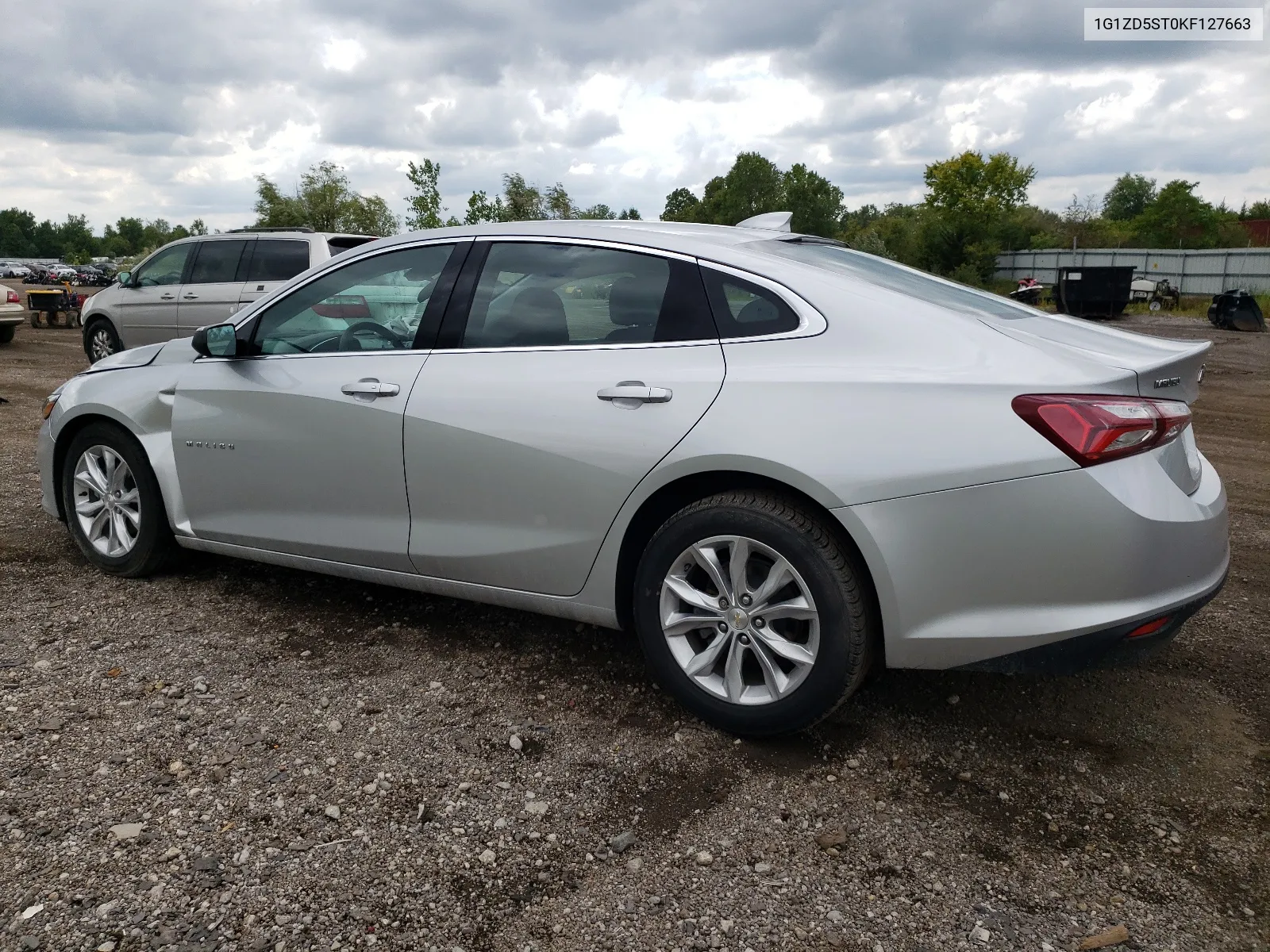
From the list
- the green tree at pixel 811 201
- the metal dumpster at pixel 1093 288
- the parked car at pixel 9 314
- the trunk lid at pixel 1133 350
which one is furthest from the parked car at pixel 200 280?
the green tree at pixel 811 201

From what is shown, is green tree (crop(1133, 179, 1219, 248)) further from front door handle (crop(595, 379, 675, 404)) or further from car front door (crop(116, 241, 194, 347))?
front door handle (crop(595, 379, 675, 404))

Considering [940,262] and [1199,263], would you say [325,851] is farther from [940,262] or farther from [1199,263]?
[940,262]

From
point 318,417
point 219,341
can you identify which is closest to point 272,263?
point 219,341

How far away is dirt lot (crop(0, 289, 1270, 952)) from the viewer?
237 cm

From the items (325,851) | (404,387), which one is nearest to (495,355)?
(404,387)

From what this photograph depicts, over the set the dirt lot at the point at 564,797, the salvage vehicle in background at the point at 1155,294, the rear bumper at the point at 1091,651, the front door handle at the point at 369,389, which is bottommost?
the salvage vehicle in background at the point at 1155,294

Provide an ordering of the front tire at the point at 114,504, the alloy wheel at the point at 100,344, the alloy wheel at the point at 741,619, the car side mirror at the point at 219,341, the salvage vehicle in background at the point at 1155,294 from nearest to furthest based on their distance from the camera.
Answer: the alloy wheel at the point at 741,619, the car side mirror at the point at 219,341, the front tire at the point at 114,504, the alloy wheel at the point at 100,344, the salvage vehicle in background at the point at 1155,294

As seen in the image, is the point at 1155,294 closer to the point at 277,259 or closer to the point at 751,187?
the point at 277,259

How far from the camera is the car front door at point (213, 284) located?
12.3m

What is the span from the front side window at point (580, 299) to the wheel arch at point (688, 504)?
0.48 meters

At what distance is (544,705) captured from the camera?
3.48 metres

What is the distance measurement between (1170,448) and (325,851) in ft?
8.44

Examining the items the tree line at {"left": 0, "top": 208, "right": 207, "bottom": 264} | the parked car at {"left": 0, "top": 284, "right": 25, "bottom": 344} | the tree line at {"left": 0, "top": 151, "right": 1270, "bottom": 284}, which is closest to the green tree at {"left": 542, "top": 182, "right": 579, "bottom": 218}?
the tree line at {"left": 0, "top": 151, "right": 1270, "bottom": 284}

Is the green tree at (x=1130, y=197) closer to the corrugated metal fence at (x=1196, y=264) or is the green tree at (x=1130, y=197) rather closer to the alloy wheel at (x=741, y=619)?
the corrugated metal fence at (x=1196, y=264)
